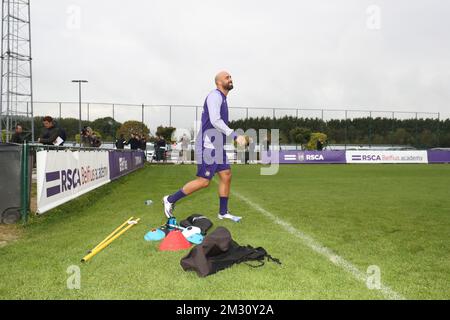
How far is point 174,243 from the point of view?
179 inches

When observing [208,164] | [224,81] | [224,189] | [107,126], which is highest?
[107,126]

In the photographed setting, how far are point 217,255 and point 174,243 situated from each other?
82 cm

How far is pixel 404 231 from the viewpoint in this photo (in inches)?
218

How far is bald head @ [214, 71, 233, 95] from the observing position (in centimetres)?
612

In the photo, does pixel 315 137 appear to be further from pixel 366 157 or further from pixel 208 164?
pixel 208 164

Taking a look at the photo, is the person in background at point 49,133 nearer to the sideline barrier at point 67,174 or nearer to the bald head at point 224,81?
the sideline barrier at point 67,174

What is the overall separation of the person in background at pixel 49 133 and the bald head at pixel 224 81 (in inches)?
234

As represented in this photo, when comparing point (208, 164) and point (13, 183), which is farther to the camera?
point (13, 183)

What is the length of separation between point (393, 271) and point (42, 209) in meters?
5.38

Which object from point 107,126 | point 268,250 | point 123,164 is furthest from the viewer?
point 107,126

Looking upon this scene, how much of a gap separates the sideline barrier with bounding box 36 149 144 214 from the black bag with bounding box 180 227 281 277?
12.5 feet

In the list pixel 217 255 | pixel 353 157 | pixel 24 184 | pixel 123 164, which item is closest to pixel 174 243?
pixel 217 255

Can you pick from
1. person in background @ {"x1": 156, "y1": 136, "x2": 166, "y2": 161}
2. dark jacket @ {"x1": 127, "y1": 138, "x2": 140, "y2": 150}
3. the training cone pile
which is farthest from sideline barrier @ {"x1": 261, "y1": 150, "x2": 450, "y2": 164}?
the training cone pile
